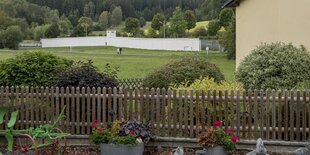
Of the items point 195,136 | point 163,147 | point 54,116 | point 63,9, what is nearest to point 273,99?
point 195,136

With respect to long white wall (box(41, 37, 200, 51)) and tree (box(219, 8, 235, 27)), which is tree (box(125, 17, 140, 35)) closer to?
long white wall (box(41, 37, 200, 51))

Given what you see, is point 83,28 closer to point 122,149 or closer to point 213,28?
point 213,28

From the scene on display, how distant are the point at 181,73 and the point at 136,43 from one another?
77.1 metres

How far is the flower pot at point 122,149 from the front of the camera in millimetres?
9570

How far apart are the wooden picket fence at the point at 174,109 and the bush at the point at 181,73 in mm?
3369

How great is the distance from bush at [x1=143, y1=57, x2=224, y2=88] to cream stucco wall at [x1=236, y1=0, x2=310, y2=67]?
11.6ft

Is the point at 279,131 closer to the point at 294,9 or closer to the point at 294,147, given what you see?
the point at 294,147

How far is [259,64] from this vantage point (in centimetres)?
1536

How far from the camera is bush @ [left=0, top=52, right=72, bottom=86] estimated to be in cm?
1320

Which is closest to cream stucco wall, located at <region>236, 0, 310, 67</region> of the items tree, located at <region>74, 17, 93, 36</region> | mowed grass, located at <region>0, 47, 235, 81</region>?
mowed grass, located at <region>0, 47, 235, 81</region>

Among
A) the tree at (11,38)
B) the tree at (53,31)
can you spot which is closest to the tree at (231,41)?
the tree at (11,38)

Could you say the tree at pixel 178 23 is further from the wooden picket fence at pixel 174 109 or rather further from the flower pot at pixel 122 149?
the flower pot at pixel 122 149

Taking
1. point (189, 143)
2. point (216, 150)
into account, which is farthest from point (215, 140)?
point (189, 143)

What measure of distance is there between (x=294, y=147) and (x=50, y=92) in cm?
541
